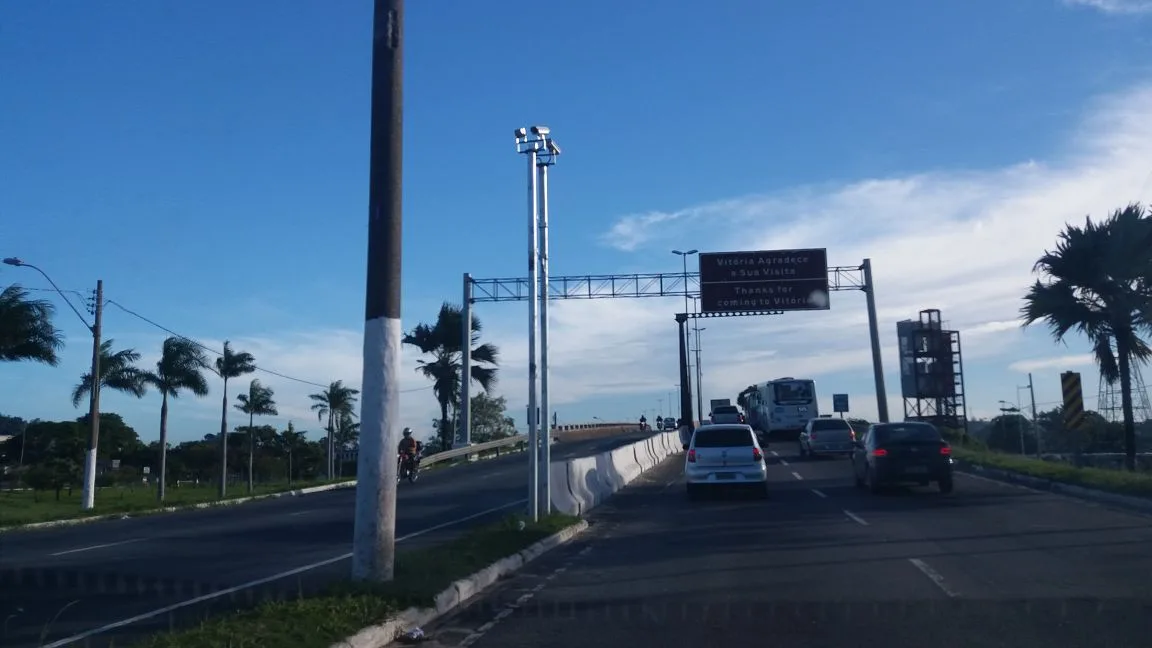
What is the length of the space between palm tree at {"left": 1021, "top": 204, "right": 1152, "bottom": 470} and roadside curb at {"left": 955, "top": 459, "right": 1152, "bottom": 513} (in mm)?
2599

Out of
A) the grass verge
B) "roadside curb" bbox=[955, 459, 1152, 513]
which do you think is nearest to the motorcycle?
"roadside curb" bbox=[955, 459, 1152, 513]

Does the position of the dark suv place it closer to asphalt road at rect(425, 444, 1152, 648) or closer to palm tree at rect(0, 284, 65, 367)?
asphalt road at rect(425, 444, 1152, 648)

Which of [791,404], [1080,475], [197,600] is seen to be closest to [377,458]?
[197,600]

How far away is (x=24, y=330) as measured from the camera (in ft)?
92.6

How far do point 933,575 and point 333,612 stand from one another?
684 centimetres

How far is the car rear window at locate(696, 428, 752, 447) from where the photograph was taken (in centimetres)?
2339

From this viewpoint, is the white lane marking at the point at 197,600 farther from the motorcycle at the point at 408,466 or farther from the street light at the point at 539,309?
the motorcycle at the point at 408,466

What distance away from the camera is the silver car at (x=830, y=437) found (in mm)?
37250

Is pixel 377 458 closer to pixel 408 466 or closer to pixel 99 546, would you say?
pixel 99 546

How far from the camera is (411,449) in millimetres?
33188

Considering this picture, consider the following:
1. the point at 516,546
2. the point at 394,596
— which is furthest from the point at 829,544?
the point at 394,596

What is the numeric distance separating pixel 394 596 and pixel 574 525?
8.74 meters

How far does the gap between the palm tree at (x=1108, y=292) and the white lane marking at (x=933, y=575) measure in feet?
47.4

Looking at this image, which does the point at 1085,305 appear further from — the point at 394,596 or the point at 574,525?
the point at 394,596
